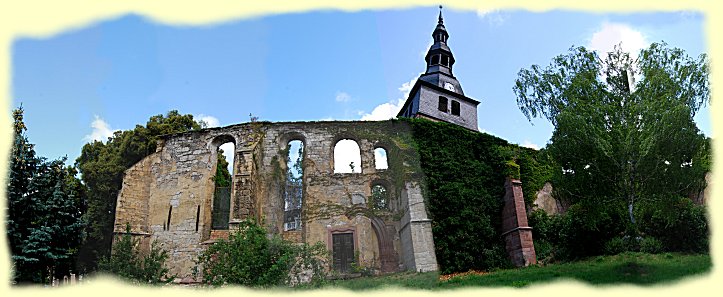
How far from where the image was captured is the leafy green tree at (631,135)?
1424 cm

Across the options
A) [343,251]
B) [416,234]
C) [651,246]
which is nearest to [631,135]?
[651,246]

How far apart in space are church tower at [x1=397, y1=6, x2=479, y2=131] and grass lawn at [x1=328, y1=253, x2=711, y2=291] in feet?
58.4

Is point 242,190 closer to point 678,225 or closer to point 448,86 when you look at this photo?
point 678,225

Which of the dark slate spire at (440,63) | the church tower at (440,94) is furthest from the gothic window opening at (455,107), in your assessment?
the dark slate spire at (440,63)

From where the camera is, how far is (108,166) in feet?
75.2

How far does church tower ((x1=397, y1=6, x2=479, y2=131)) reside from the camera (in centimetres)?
3325

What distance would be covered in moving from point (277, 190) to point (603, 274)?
42.3 feet

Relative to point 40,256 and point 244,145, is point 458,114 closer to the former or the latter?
point 244,145

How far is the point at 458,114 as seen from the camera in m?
34.8

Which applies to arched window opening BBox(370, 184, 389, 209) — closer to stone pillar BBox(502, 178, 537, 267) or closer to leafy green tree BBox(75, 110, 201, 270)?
stone pillar BBox(502, 178, 537, 267)

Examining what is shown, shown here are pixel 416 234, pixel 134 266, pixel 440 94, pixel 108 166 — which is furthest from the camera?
pixel 440 94

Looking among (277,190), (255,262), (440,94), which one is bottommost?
(255,262)

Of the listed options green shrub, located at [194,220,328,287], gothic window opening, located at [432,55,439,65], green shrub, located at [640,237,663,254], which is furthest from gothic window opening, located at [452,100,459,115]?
green shrub, located at [194,220,328,287]

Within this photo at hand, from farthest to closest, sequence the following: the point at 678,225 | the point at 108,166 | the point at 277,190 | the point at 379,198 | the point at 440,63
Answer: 1. the point at 440,63
2. the point at 108,166
3. the point at 379,198
4. the point at 277,190
5. the point at 678,225
